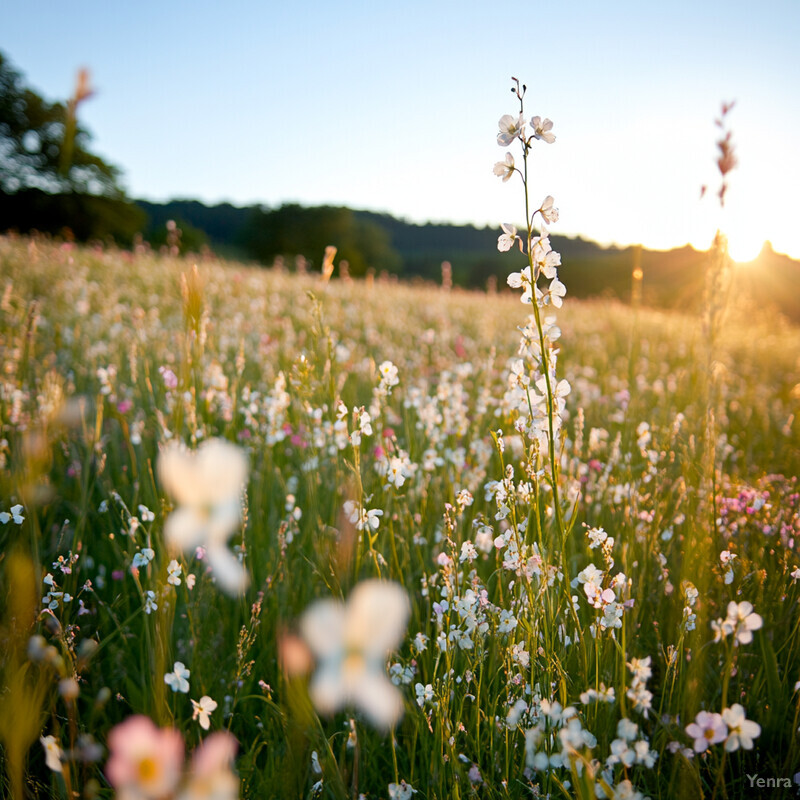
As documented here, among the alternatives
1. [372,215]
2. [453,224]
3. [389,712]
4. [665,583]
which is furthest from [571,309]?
[372,215]

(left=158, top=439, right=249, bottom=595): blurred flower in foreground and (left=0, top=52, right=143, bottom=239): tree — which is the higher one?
(left=0, top=52, right=143, bottom=239): tree

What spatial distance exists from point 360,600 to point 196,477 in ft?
2.31

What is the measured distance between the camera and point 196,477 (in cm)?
183

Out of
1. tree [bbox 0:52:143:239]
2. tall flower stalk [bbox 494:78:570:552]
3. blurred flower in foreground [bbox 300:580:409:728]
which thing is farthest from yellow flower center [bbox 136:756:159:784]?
tree [bbox 0:52:143:239]

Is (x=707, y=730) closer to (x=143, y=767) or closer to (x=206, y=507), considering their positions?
(x=143, y=767)

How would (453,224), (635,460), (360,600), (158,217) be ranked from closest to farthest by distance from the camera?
(360,600)
(635,460)
(158,217)
(453,224)

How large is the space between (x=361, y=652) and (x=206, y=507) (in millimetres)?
750

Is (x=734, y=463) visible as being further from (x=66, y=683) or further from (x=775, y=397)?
(x=66, y=683)

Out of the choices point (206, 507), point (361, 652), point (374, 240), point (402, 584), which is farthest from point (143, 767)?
point (374, 240)

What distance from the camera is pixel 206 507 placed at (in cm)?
176

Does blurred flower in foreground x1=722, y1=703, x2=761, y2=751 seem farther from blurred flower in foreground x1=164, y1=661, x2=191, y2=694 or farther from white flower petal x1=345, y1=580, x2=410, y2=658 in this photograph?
blurred flower in foreground x1=164, y1=661, x2=191, y2=694

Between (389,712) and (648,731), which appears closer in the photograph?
(389,712)

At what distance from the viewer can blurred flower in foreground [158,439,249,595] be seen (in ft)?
5.71

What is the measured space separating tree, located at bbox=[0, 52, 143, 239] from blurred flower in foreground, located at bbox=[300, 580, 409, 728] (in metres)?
51.9
